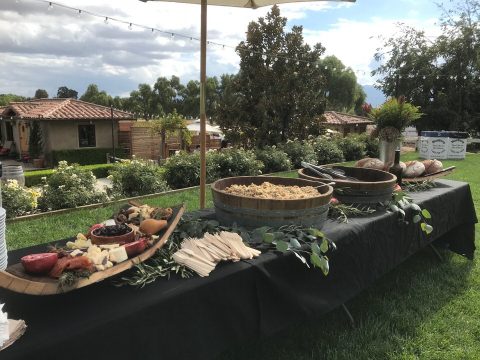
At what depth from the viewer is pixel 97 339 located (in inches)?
46.1

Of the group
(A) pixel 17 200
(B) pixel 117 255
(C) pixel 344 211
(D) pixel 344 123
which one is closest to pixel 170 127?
(D) pixel 344 123

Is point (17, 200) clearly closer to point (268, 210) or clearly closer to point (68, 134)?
point (268, 210)

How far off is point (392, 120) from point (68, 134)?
20.0m

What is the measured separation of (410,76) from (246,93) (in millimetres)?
14937

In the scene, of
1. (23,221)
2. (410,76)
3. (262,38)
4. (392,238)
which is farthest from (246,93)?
(410,76)

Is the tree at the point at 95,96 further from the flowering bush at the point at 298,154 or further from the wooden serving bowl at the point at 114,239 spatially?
the wooden serving bowl at the point at 114,239

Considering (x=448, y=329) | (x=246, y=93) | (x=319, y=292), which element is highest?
(x=246, y=93)

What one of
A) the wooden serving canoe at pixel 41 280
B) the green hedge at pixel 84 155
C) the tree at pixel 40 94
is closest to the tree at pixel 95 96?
the tree at pixel 40 94

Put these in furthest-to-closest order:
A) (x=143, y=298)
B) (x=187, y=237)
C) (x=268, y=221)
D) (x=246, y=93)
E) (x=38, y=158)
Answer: (x=38, y=158) < (x=246, y=93) < (x=268, y=221) < (x=187, y=237) < (x=143, y=298)

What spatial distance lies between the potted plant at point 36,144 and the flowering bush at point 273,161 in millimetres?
15005

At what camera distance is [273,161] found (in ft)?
33.7

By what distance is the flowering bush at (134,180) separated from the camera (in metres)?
6.84

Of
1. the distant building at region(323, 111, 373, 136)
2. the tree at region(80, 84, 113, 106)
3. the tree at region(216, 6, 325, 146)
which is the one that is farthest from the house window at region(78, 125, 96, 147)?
the tree at region(80, 84, 113, 106)

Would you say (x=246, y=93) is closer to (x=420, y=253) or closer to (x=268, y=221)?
(x=420, y=253)
